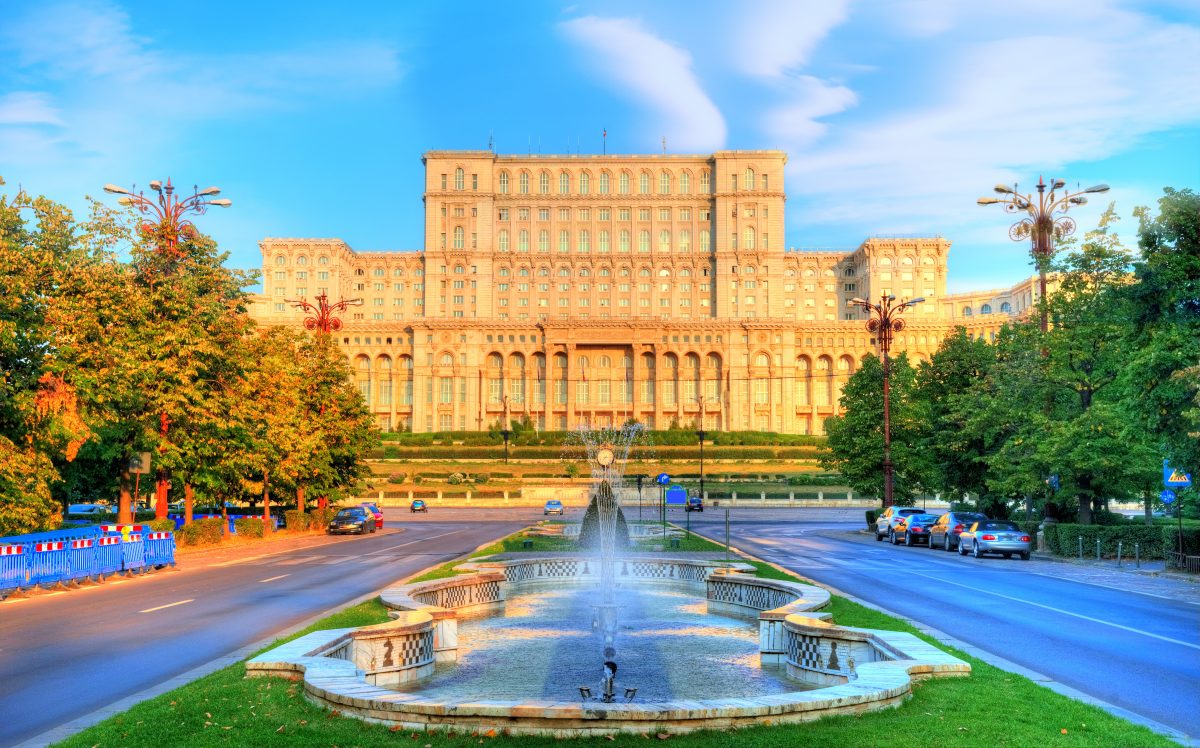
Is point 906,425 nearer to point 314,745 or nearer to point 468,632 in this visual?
point 468,632

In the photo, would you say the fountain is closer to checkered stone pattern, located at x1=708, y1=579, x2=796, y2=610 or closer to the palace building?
checkered stone pattern, located at x1=708, y1=579, x2=796, y2=610

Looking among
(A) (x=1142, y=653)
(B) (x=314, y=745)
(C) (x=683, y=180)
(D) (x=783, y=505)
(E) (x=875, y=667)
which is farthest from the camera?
(C) (x=683, y=180)

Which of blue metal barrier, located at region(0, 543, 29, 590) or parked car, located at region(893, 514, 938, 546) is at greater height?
blue metal barrier, located at region(0, 543, 29, 590)

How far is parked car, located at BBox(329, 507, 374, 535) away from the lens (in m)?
48.3

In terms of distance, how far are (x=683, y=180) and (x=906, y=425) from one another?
112347mm

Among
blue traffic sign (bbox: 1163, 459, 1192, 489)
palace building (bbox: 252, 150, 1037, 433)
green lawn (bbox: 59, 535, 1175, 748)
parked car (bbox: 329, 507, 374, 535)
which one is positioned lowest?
parked car (bbox: 329, 507, 374, 535)

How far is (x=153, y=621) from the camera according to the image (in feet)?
57.6

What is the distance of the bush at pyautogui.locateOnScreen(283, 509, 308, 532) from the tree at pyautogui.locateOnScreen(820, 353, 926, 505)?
30.6 meters

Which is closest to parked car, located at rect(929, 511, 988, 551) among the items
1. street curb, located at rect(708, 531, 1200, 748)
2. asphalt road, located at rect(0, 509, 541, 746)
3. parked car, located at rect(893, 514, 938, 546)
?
parked car, located at rect(893, 514, 938, 546)

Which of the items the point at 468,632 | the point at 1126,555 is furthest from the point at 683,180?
the point at 468,632

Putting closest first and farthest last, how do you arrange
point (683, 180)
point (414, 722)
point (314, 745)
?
point (314, 745), point (414, 722), point (683, 180)

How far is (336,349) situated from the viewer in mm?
53438

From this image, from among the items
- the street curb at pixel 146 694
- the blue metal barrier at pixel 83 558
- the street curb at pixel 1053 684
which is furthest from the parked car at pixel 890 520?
the street curb at pixel 146 694

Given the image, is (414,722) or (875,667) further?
(875,667)
